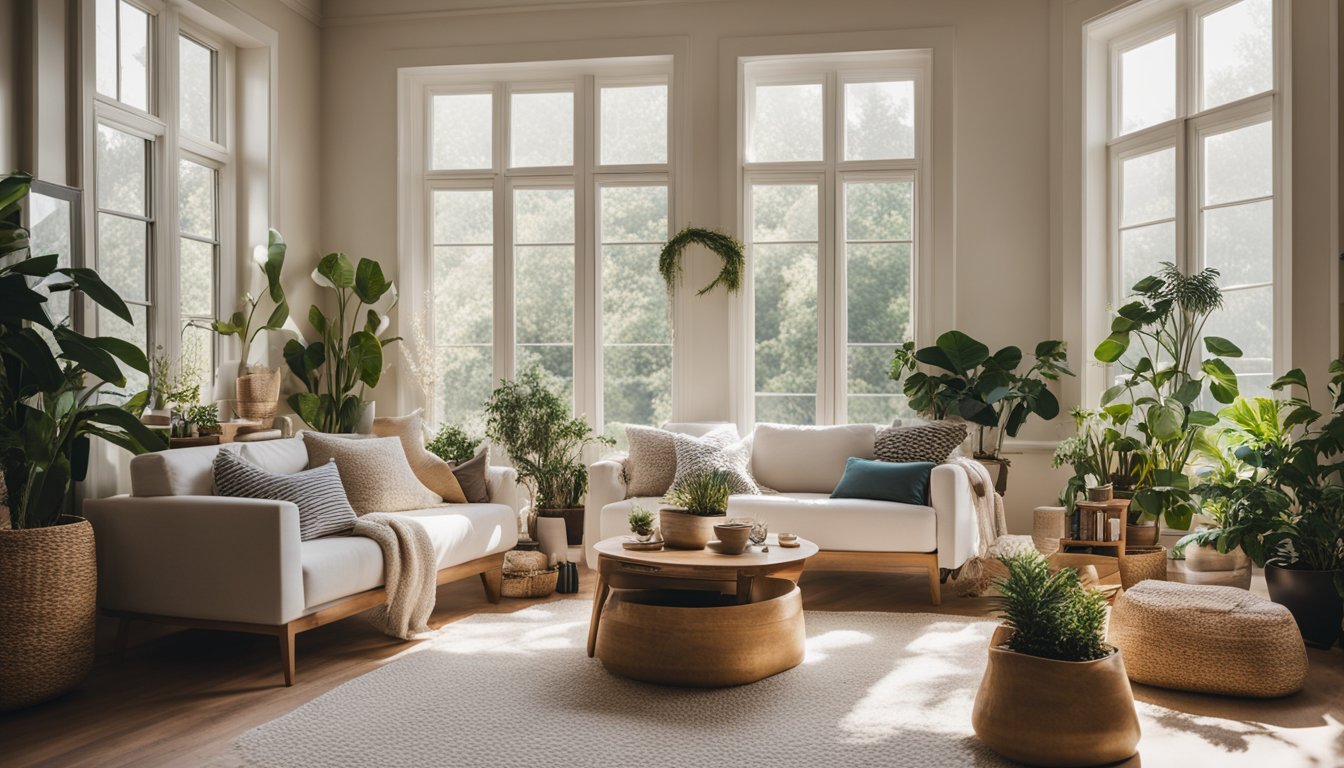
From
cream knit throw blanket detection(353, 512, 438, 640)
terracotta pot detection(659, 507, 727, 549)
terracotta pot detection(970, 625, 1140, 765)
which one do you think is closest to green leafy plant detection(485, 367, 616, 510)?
cream knit throw blanket detection(353, 512, 438, 640)

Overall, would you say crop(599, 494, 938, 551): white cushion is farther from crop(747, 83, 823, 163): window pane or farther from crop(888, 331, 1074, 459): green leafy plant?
crop(747, 83, 823, 163): window pane

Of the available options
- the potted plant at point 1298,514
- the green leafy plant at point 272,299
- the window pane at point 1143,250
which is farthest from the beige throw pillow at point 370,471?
the window pane at point 1143,250

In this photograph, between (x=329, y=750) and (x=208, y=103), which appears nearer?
(x=329, y=750)

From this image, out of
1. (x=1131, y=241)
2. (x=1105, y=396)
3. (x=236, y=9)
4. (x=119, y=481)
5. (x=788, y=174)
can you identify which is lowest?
(x=119, y=481)

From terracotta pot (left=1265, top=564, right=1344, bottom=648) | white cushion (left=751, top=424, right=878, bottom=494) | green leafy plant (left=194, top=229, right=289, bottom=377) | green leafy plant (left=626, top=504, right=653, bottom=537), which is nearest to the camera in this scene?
terracotta pot (left=1265, top=564, right=1344, bottom=648)

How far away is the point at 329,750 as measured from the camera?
2.82 m

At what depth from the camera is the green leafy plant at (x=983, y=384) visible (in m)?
5.53

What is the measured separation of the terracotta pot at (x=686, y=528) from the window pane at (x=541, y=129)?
3.49 m

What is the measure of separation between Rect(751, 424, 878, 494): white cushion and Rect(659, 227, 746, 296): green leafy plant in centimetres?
111

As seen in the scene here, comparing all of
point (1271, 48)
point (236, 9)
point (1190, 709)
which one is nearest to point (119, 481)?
point (236, 9)

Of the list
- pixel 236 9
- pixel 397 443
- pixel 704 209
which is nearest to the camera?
pixel 397 443

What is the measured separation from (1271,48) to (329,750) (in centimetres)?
537

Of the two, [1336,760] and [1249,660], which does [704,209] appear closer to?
[1249,660]

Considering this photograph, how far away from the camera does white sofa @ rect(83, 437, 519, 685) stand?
3.47m
